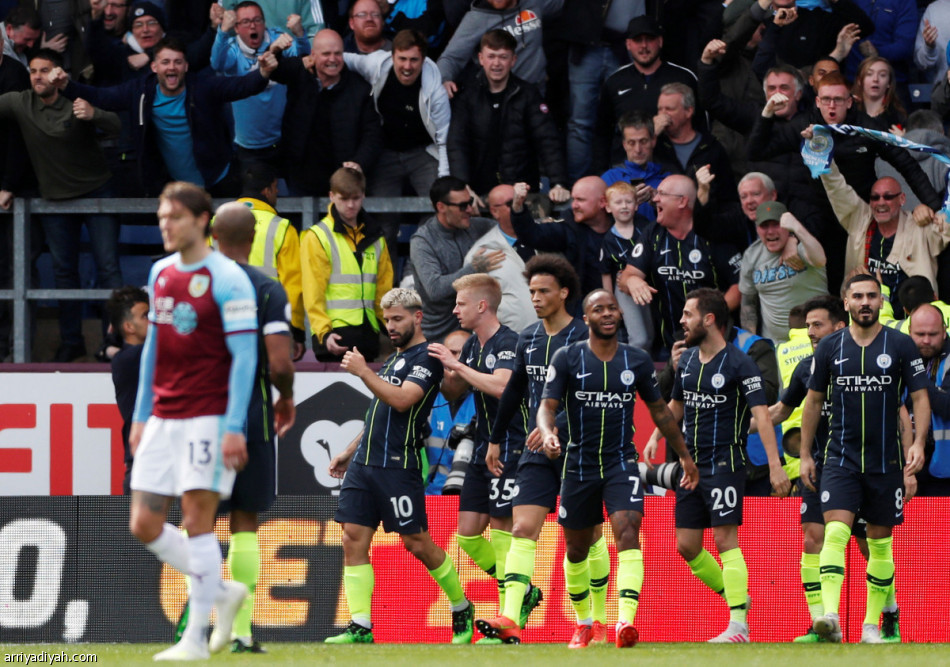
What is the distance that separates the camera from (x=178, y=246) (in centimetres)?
667

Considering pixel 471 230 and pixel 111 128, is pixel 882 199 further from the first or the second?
pixel 111 128

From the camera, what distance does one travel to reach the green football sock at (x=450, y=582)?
30.4 ft

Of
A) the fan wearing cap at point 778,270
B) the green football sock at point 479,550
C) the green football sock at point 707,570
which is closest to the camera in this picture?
the green football sock at point 707,570

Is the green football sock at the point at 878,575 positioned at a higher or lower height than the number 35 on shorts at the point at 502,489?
lower

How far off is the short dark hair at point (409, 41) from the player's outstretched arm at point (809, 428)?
493 cm

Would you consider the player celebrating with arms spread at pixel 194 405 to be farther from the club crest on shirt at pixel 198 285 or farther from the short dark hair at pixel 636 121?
the short dark hair at pixel 636 121

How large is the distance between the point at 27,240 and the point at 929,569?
774cm

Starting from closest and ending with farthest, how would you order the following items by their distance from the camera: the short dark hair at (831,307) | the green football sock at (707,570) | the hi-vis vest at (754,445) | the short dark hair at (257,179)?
the green football sock at (707,570) < the short dark hair at (831,307) < the hi-vis vest at (754,445) < the short dark hair at (257,179)

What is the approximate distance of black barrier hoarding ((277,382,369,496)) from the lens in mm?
11914

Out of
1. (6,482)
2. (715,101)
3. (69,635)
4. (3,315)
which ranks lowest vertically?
(69,635)

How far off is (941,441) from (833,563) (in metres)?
1.70

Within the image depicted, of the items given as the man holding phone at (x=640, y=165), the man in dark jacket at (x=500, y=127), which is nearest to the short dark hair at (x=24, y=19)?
the man in dark jacket at (x=500, y=127)

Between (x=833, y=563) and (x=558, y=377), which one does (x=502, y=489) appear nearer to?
(x=558, y=377)

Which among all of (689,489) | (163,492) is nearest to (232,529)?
(163,492)
